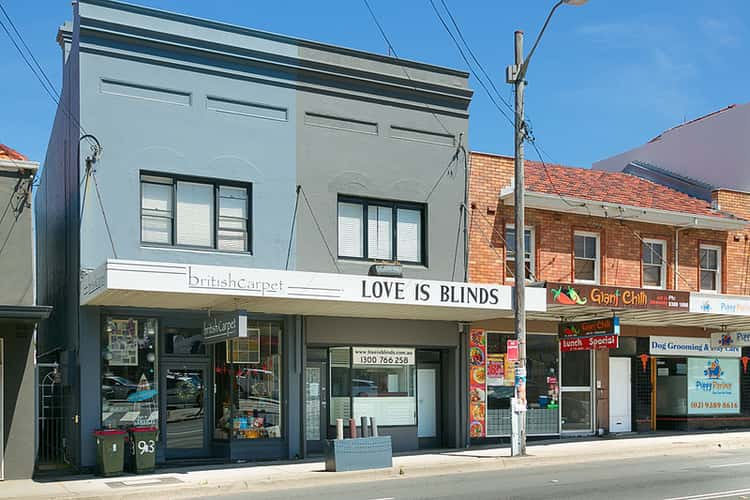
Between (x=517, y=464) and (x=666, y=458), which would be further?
(x=666, y=458)

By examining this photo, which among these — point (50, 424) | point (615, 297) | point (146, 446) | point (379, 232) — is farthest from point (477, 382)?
point (50, 424)

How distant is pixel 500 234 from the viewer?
21.5m

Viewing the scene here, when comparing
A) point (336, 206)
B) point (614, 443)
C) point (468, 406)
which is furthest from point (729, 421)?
point (336, 206)

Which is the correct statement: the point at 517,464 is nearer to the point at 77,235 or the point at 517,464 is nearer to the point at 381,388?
the point at 381,388

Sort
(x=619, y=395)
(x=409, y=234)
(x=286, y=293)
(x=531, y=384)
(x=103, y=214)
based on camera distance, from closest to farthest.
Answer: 1. (x=286, y=293)
2. (x=103, y=214)
3. (x=409, y=234)
4. (x=531, y=384)
5. (x=619, y=395)

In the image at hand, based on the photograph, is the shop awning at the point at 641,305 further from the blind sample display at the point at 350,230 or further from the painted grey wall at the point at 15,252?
the painted grey wall at the point at 15,252

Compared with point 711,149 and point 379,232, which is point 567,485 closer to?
point 379,232

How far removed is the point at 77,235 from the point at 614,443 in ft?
43.9

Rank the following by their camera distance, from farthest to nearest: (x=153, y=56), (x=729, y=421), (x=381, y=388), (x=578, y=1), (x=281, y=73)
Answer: (x=729, y=421) < (x=381, y=388) < (x=281, y=73) < (x=153, y=56) < (x=578, y=1)

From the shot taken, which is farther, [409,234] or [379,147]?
[409,234]

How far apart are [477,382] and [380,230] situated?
4.65 m

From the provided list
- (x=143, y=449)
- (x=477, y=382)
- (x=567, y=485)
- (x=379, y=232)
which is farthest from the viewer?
(x=477, y=382)

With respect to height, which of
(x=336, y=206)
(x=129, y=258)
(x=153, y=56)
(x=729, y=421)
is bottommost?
(x=729, y=421)

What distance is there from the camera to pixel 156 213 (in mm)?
17250
